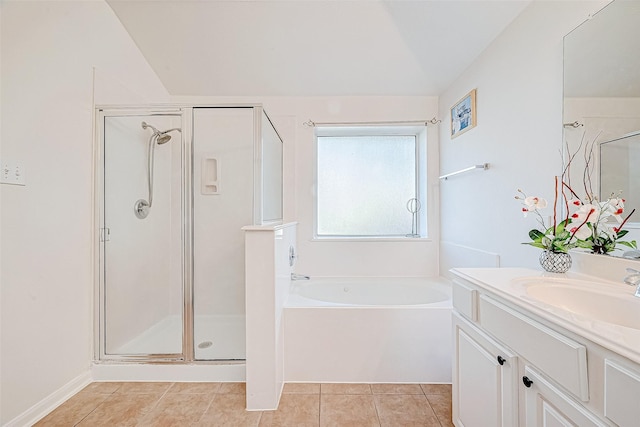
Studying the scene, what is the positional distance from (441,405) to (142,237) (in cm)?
237

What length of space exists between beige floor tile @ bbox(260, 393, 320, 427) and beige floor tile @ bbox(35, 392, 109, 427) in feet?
3.21

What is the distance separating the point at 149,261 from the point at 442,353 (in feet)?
7.48

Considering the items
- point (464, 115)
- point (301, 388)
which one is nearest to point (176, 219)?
point (301, 388)

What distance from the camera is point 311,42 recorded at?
2314 millimetres

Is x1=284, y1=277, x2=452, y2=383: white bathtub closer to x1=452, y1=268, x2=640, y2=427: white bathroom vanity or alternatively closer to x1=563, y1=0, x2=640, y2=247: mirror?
x1=452, y1=268, x2=640, y2=427: white bathroom vanity

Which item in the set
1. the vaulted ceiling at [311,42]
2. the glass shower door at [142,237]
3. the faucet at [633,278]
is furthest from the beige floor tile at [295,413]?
the vaulted ceiling at [311,42]

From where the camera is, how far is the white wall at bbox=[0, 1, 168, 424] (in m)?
1.43

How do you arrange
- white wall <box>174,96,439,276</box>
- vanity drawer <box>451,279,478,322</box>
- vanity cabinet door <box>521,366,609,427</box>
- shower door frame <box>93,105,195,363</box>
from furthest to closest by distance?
white wall <box>174,96,439,276</box>
shower door frame <box>93,105,195,363</box>
vanity drawer <box>451,279,478,322</box>
vanity cabinet door <box>521,366,609,427</box>

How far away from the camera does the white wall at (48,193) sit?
1430 millimetres

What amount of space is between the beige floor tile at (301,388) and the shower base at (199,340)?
1.17 ft

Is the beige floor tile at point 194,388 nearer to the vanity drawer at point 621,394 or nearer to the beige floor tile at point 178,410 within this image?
Result: the beige floor tile at point 178,410

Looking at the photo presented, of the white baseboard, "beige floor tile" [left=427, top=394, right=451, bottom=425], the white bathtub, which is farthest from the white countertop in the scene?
the white baseboard

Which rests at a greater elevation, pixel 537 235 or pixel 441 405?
pixel 537 235

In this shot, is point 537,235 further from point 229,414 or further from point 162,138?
point 162,138
